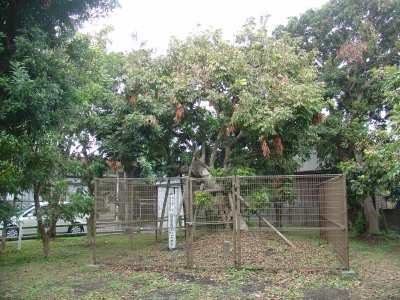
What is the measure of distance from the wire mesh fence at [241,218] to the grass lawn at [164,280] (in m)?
0.40

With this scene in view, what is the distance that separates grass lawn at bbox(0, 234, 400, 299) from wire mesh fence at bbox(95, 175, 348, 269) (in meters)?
0.40

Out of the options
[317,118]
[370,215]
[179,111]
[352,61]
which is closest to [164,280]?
[179,111]

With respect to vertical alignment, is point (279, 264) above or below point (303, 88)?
below

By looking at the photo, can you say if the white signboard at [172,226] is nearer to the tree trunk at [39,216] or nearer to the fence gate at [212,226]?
the fence gate at [212,226]

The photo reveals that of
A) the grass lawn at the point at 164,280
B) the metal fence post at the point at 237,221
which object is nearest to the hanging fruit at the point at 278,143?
the grass lawn at the point at 164,280

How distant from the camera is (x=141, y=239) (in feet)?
40.8

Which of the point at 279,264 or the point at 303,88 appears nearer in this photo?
the point at 279,264

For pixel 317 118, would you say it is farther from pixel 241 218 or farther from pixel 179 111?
pixel 241 218

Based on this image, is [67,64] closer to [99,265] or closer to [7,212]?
[7,212]

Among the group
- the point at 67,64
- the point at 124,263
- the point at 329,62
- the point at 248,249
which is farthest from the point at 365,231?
the point at 67,64

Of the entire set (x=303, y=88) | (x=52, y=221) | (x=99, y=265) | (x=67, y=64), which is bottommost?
(x=99, y=265)

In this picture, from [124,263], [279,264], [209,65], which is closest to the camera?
[279,264]

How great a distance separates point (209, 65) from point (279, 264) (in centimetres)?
597

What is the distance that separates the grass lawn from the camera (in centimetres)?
730
